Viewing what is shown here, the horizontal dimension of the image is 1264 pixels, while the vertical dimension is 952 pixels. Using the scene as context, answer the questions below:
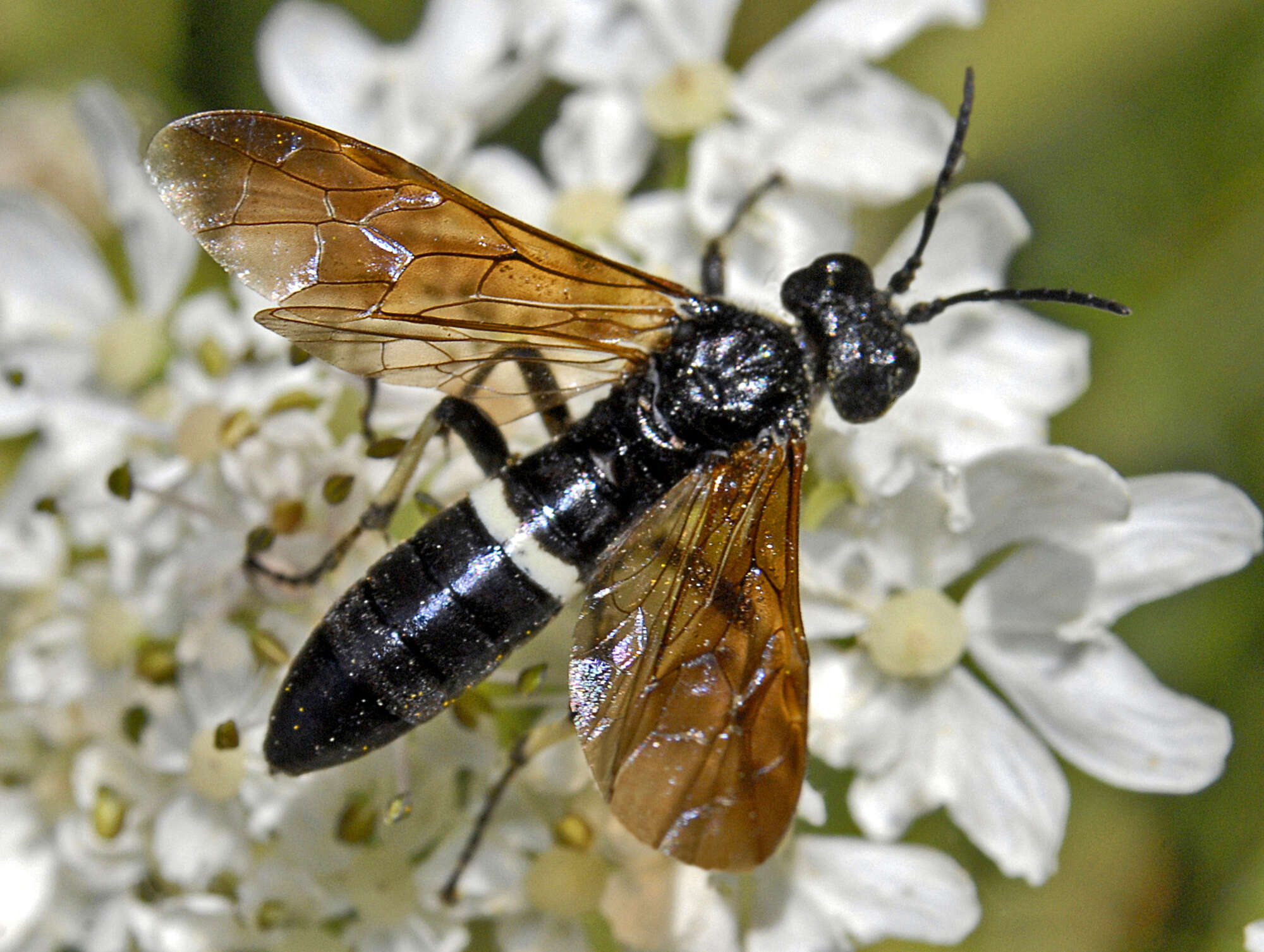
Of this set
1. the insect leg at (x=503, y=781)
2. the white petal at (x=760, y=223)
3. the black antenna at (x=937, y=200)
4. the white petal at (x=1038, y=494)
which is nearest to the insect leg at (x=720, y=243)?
the white petal at (x=760, y=223)

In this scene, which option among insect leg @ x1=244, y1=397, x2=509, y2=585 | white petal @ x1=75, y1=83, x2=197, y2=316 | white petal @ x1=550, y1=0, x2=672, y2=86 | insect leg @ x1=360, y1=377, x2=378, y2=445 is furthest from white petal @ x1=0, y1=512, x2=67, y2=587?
white petal @ x1=550, y1=0, x2=672, y2=86

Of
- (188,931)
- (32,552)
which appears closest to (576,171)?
(32,552)

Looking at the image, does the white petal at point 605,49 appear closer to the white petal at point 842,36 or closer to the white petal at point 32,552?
the white petal at point 842,36

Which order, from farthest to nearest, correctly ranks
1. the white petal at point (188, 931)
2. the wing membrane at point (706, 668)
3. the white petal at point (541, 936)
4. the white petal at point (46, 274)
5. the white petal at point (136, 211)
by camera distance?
the white petal at point (46, 274), the white petal at point (136, 211), the white petal at point (188, 931), the white petal at point (541, 936), the wing membrane at point (706, 668)

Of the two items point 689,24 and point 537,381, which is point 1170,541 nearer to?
point 537,381

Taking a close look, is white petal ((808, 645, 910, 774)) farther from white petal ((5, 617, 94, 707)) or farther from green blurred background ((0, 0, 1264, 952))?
white petal ((5, 617, 94, 707))

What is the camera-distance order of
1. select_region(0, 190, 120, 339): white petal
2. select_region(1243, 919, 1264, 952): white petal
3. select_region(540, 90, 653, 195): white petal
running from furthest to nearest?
select_region(0, 190, 120, 339): white petal
select_region(540, 90, 653, 195): white petal
select_region(1243, 919, 1264, 952): white petal
